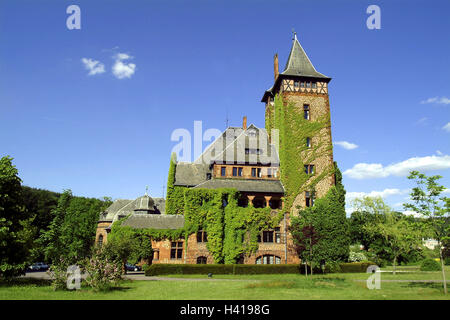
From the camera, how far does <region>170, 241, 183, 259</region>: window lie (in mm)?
34125

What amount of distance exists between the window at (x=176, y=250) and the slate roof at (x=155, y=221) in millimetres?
1890

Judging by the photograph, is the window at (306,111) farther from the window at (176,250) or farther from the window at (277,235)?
the window at (176,250)

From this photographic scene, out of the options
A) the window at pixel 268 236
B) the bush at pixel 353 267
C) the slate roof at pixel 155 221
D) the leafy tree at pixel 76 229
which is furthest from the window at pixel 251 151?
the leafy tree at pixel 76 229

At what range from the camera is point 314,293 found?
53.5ft

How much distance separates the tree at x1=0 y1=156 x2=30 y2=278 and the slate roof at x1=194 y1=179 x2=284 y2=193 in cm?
1909

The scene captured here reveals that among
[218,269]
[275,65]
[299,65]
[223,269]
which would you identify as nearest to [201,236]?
[218,269]

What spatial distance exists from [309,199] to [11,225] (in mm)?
31295

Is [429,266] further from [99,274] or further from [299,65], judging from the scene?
[99,274]

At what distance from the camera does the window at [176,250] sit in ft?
112

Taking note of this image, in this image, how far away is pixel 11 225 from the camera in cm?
2016

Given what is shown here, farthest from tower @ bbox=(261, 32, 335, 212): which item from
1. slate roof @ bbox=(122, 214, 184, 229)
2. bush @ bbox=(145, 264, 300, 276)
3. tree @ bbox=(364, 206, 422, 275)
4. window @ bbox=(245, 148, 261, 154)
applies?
slate roof @ bbox=(122, 214, 184, 229)

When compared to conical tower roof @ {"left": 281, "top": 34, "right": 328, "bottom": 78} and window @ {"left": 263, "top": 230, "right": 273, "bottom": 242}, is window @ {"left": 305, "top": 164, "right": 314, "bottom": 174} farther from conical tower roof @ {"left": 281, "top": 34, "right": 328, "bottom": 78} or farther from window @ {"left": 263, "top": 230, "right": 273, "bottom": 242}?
conical tower roof @ {"left": 281, "top": 34, "right": 328, "bottom": 78}
